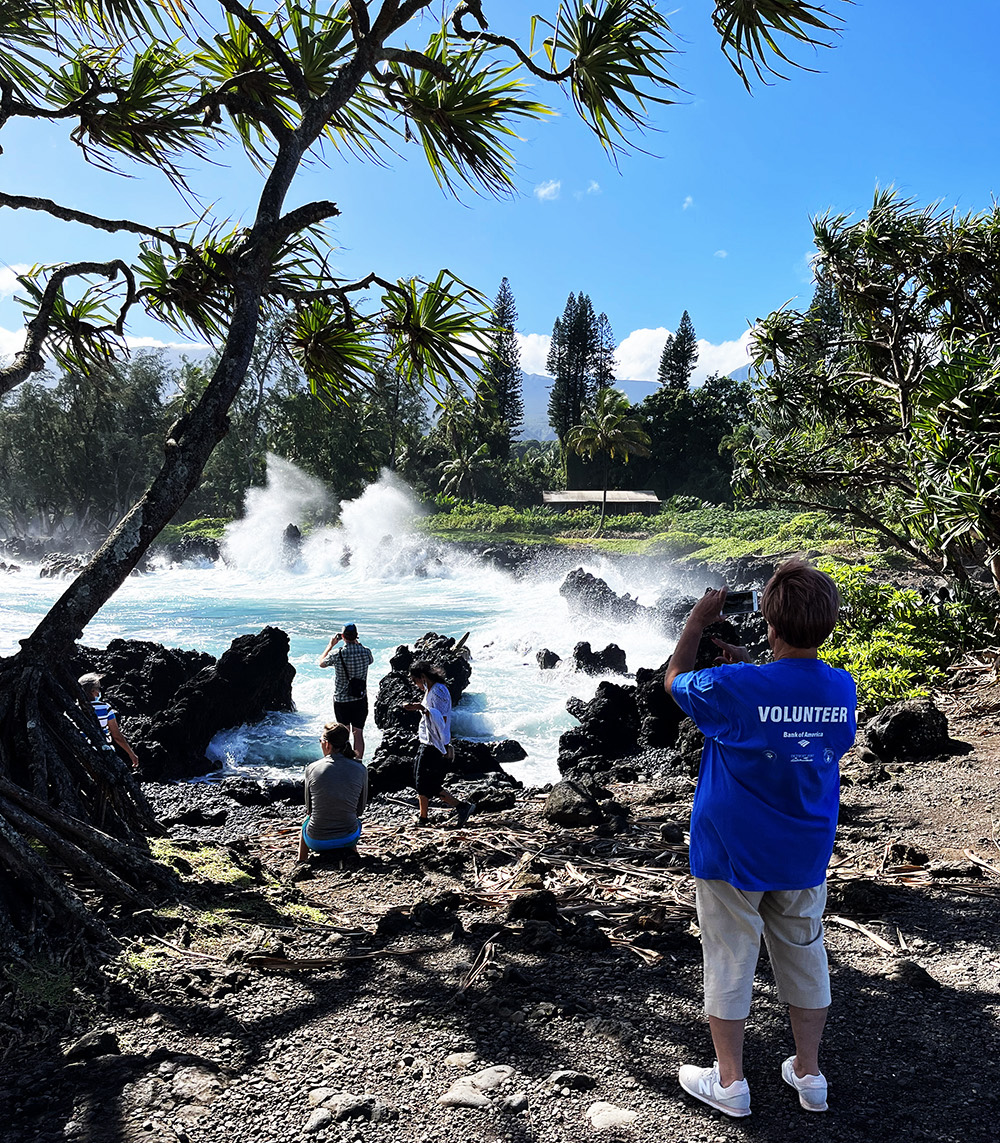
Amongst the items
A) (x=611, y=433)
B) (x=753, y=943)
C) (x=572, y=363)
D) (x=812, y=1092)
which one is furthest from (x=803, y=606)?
(x=572, y=363)

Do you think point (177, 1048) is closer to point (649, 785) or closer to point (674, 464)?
point (649, 785)

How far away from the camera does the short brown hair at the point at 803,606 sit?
1.84 meters

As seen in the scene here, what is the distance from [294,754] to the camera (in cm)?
988

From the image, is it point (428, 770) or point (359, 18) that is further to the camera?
point (428, 770)

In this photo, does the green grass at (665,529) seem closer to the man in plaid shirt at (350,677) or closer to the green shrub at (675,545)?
the green shrub at (675,545)

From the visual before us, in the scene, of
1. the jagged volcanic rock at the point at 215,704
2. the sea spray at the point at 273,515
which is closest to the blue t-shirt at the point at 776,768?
the jagged volcanic rock at the point at 215,704

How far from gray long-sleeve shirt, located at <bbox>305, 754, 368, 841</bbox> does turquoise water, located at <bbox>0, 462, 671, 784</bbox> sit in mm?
4318

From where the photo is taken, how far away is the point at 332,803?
14.8 feet

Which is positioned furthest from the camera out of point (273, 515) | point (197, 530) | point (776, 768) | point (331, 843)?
point (197, 530)

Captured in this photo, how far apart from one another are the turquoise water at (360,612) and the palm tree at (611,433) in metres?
11.1

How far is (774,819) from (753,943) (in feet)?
0.99

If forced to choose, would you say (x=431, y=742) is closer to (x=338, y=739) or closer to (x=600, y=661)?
(x=338, y=739)

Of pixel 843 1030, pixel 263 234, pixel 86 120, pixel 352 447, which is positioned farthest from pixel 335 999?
pixel 352 447

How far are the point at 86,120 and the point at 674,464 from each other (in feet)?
158
